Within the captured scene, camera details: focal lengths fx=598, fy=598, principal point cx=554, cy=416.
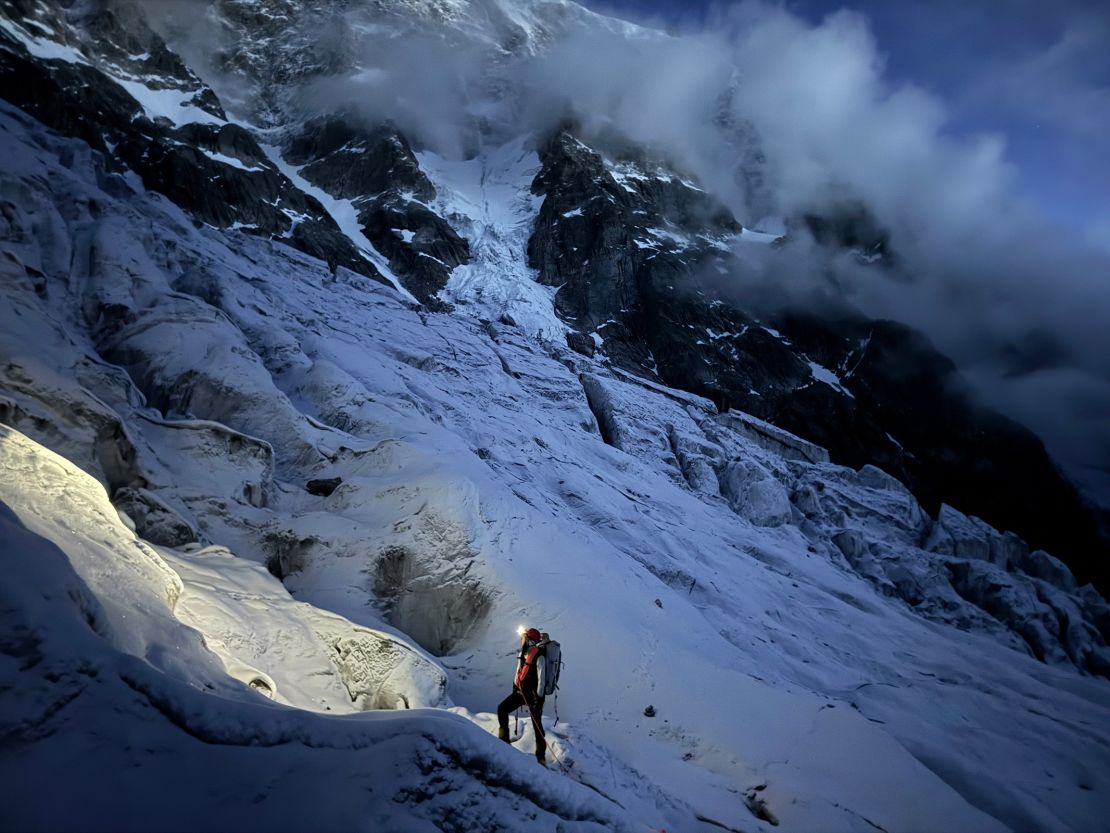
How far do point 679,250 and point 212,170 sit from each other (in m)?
82.5

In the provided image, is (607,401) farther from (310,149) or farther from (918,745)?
(310,149)

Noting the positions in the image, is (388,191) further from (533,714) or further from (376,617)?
(533,714)

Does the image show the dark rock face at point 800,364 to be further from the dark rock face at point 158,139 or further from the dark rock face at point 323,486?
the dark rock face at point 323,486

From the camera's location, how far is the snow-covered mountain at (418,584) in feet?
15.0

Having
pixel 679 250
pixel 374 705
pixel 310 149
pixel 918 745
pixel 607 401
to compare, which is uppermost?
pixel 679 250

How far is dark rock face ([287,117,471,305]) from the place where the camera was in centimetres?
9838

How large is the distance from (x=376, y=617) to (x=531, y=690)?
8701mm

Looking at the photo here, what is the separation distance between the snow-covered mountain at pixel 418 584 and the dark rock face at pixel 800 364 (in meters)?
33.6

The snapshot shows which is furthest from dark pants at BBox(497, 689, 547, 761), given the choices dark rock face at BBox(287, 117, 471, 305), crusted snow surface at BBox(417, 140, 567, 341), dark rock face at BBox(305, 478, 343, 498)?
dark rock face at BBox(287, 117, 471, 305)

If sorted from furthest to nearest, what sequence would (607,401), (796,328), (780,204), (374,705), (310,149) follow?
(780,204) → (310,149) → (796,328) → (607,401) → (374,705)

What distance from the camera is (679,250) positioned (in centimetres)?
12162

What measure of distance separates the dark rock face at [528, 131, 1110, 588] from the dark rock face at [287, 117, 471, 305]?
20.6 meters

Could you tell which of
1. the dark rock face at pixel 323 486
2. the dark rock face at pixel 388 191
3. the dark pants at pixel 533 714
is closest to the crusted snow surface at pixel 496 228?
the dark rock face at pixel 388 191

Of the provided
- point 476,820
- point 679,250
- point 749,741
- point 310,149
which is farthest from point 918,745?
point 310,149
